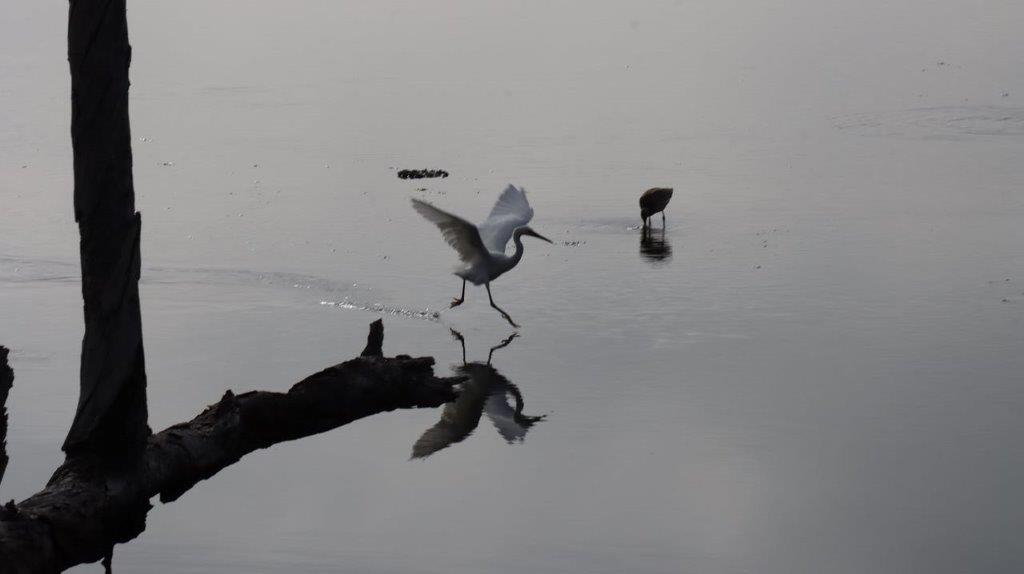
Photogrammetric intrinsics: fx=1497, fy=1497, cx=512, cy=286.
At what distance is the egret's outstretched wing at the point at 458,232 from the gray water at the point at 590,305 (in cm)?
Answer: 51

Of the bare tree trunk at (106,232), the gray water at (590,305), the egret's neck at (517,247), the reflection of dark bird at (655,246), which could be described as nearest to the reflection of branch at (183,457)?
the bare tree trunk at (106,232)

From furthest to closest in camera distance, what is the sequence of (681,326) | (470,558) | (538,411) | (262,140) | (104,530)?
(262,140) → (681,326) → (538,411) → (470,558) → (104,530)

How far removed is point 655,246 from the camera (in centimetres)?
1336

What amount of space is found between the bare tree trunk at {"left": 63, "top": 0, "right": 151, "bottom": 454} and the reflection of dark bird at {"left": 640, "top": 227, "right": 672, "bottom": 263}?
6.69 meters

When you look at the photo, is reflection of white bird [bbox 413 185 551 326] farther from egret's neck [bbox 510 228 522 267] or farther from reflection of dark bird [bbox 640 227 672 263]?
reflection of dark bird [bbox 640 227 672 263]

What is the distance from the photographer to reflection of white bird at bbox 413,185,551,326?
1069 cm

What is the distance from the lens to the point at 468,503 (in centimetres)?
781

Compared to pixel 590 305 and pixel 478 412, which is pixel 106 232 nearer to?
pixel 478 412

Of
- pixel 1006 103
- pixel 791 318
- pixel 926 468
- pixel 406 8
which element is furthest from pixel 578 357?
pixel 406 8

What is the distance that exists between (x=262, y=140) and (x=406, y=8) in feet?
52.9

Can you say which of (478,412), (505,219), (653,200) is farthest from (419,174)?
(478,412)

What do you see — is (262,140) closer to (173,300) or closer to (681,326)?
(173,300)

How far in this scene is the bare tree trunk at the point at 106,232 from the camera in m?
6.45

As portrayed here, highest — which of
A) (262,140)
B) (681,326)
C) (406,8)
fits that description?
(406,8)
